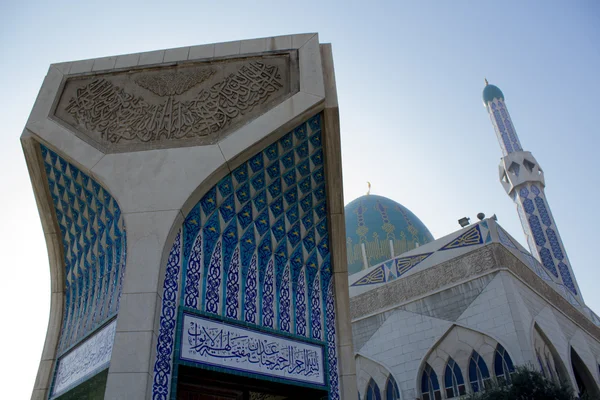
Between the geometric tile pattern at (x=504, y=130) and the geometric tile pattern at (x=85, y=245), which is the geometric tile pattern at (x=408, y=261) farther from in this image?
the geometric tile pattern at (x=504, y=130)

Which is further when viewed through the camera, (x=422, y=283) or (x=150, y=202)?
(x=422, y=283)

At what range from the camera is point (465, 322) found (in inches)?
289

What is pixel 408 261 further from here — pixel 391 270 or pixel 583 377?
pixel 583 377

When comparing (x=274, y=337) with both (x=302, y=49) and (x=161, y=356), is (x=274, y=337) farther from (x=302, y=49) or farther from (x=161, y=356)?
(x=302, y=49)

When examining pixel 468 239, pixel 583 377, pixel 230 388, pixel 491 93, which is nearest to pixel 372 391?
pixel 468 239

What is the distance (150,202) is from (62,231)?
0.95 meters

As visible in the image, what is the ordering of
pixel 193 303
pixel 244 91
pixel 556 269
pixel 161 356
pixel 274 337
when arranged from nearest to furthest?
1. pixel 161 356
2. pixel 193 303
3. pixel 274 337
4. pixel 244 91
5. pixel 556 269

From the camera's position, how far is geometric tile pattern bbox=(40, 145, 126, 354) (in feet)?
9.78

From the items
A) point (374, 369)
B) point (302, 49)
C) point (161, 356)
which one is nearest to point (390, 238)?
point (374, 369)

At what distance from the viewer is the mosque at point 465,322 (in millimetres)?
6973

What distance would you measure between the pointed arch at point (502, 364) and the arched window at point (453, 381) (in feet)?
1.75

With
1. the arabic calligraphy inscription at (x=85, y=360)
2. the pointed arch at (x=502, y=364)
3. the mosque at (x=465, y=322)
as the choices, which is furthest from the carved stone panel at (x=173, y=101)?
the pointed arch at (x=502, y=364)

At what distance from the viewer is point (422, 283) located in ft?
26.8

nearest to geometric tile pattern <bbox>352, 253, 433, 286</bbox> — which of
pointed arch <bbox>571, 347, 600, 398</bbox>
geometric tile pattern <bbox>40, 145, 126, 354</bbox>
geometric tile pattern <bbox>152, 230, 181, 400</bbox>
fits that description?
pointed arch <bbox>571, 347, 600, 398</bbox>
